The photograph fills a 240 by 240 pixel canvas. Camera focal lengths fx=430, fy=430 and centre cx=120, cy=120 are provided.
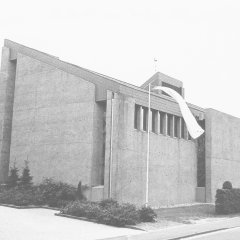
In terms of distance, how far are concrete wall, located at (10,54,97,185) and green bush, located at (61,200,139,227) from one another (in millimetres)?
6187

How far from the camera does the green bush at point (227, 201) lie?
28.5m

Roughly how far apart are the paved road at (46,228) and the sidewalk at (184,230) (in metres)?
0.92

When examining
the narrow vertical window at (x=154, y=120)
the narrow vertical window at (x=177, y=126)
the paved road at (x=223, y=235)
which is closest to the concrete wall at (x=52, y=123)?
the narrow vertical window at (x=154, y=120)

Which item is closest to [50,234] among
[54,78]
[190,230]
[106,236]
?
[106,236]

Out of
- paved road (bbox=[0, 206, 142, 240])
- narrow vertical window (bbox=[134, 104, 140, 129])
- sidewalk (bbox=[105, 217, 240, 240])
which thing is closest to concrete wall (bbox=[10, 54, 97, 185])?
narrow vertical window (bbox=[134, 104, 140, 129])

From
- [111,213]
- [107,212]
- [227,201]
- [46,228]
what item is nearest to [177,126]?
[227,201]

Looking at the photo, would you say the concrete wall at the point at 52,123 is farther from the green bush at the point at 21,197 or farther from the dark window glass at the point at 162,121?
the dark window glass at the point at 162,121

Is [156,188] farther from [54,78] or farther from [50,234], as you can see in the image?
[50,234]

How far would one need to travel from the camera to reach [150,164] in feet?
102

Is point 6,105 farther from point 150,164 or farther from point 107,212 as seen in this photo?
point 107,212

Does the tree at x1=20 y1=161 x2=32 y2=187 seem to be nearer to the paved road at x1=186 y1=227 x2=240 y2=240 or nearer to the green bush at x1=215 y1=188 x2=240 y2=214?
the green bush at x1=215 y1=188 x2=240 y2=214

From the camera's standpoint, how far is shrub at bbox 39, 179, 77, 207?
87.8 feet

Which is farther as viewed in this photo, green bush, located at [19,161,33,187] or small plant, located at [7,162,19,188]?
small plant, located at [7,162,19,188]

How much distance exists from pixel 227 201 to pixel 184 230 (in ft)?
32.8
